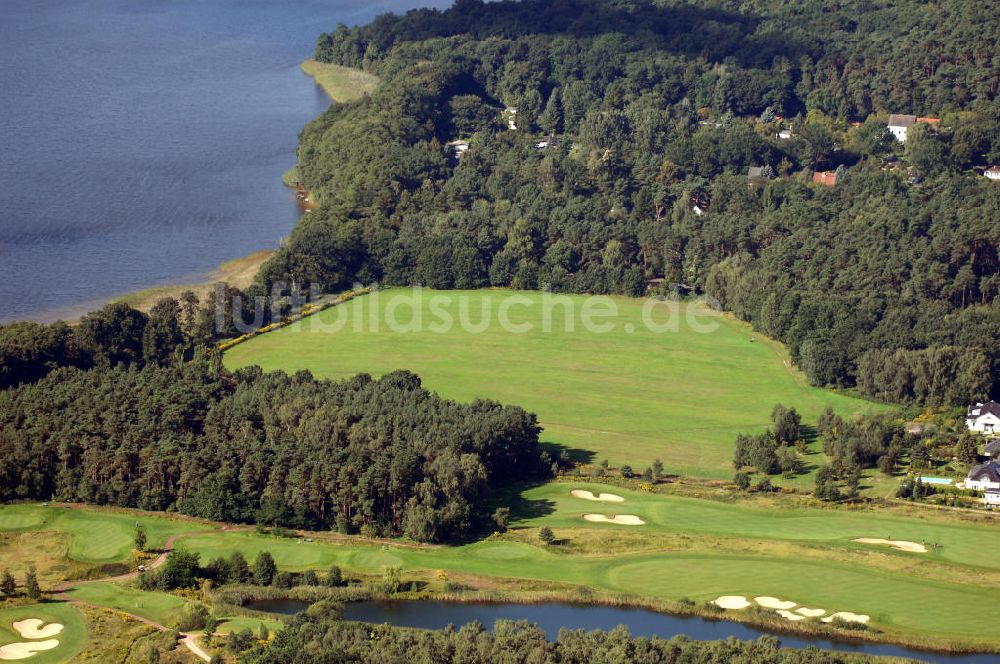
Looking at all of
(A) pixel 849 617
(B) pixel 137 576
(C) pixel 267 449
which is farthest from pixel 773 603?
(B) pixel 137 576

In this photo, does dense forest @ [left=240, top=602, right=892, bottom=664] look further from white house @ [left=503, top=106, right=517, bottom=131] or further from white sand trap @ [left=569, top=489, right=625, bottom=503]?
white house @ [left=503, top=106, right=517, bottom=131]

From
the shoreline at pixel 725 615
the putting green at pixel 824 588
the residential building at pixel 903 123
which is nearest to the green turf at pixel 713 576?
the putting green at pixel 824 588

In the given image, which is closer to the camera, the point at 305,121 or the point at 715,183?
the point at 715,183

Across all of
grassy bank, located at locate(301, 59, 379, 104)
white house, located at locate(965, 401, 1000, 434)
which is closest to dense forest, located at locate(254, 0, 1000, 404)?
white house, located at locate(965, 401, 1000, 434)

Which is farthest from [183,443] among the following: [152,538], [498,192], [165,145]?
[165,145]

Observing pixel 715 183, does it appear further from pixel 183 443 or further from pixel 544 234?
pixel 183 443

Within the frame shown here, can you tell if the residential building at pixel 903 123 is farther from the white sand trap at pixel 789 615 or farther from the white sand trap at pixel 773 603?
the white sand trap at pixel 789 615
